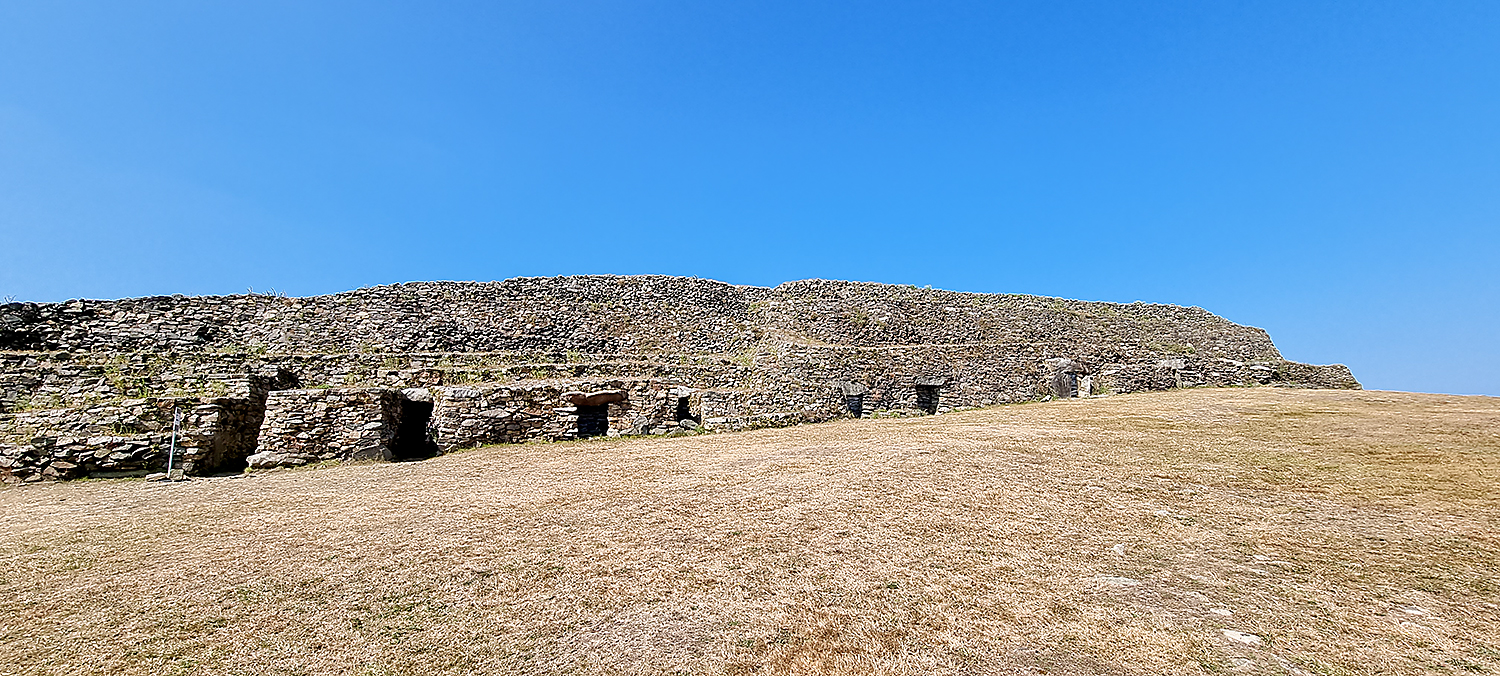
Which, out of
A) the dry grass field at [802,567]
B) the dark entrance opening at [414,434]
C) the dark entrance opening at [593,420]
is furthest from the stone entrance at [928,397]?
the dark entrance opening at [414,434]

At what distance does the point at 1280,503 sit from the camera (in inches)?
295

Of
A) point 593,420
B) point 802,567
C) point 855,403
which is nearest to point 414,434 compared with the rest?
point 593,420

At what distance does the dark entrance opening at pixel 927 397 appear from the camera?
23328 mm

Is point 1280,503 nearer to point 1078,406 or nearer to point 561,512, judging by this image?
point 561,512

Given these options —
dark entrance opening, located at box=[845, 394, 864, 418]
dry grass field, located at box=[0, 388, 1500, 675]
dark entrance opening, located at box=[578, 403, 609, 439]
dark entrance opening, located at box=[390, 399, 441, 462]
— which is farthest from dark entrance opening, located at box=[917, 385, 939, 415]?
dark entrance opening, located at box=[390, 399, 441, 462]

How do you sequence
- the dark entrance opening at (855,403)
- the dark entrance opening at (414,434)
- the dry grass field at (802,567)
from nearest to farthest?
the dry grass field at (802,567)
the dark entrance opening at (414,434)
the dark entrance opening at (855,403)

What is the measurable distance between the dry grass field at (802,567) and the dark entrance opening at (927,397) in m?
12.6

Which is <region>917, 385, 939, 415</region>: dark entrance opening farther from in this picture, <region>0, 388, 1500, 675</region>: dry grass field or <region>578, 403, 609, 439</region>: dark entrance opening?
<region>0, 388, 1500, 675</region>: dry grass field

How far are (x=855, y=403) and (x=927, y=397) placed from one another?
12.2 ft

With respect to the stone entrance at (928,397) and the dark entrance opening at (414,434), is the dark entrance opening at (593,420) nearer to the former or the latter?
the dark entrance opening at (414,434)

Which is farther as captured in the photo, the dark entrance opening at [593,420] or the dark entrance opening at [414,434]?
the dark entrance opening at [593,420]

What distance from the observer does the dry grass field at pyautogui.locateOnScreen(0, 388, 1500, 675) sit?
4.28 m

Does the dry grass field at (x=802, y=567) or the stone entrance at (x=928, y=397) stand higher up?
the stone entrance at (x=928, y=397)

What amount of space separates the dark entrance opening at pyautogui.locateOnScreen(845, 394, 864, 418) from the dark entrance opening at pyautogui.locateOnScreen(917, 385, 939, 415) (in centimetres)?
281
